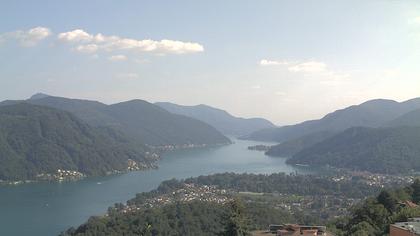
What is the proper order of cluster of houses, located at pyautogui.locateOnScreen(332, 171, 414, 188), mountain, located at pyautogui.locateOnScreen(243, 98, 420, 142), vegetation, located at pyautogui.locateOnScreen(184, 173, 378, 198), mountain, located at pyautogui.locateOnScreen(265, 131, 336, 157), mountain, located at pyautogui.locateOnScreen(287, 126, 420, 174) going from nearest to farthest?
vegetation, located at pyautogui.locateOnScreen(184, 173, 378, 198)
cluster of houses, located at pyautogui.locateOnScreen(332, 171, 414, 188)
mountain, located at pyautogui.locateOnScreen(287, 126, 420, 174)
mountain, located at pyautogui.locateOnScreen(265, 131, 336, 157)
mountain, located at pyautogui.locateOnScreen(243, 98, 420, 142)

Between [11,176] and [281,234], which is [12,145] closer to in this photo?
[11,176]

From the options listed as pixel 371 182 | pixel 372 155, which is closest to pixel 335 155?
pixel 372 155

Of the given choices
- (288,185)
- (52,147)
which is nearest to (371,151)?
(288,185)

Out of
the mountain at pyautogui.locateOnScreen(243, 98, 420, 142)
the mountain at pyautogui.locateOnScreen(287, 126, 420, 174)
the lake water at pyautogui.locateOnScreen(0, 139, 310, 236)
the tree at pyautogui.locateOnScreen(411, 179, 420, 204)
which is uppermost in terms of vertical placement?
the mountain at pyautogui.locateOnScreen(243, 98, 420, 142)

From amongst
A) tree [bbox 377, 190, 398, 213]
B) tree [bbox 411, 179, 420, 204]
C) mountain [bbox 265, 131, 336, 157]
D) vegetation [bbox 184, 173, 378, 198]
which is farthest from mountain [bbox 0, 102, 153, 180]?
tree [bbox 377, 190, 398, 213]

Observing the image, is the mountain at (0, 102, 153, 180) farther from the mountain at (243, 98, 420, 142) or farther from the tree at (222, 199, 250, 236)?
the tree at (222, 199, 250, 236)

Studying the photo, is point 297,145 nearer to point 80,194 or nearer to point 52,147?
point 52,147
